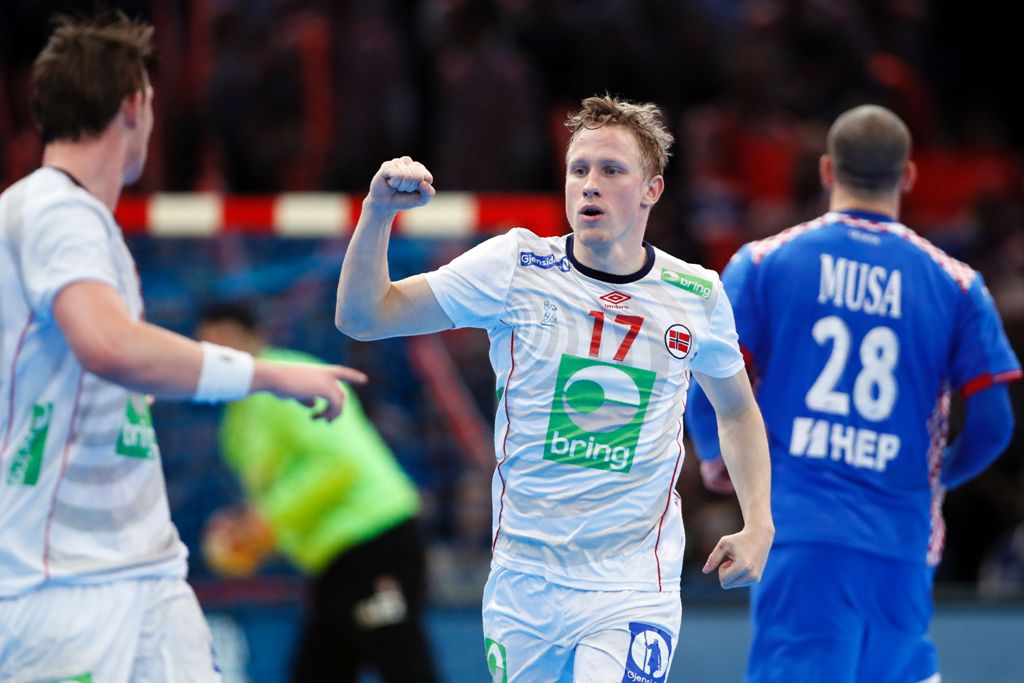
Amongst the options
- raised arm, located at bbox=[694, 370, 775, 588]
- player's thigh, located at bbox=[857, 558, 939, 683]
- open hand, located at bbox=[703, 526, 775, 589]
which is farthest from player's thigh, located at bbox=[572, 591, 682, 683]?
player's thigh, located at bbox=[857, 558, 939, 683]

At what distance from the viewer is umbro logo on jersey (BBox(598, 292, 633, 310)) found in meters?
4.22

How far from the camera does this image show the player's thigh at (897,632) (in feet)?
16.1

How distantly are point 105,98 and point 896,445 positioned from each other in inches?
114

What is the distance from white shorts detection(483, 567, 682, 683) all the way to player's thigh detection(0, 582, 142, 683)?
3.54ft

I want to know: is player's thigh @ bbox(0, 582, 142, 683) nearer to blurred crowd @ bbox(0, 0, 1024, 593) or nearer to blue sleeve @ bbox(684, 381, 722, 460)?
blue sleeve @ bbox(684, 381, 722, 460)

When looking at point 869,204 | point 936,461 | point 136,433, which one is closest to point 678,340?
point 869,204

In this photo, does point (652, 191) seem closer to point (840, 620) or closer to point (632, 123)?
point (632, 123)

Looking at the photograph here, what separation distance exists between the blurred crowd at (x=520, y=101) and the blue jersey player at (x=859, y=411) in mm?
4858

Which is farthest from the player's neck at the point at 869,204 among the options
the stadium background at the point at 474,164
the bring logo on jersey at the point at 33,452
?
the stadium background at the point at 474,164

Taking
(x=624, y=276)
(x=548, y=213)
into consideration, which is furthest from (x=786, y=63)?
(x=624, y=276)

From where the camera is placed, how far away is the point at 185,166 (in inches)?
424

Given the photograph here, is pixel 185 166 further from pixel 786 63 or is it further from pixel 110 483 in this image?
pixel 110 483

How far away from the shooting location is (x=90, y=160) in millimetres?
3744

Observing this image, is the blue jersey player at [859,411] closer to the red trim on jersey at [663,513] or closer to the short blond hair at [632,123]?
the red trim on jersey at [663,513]
